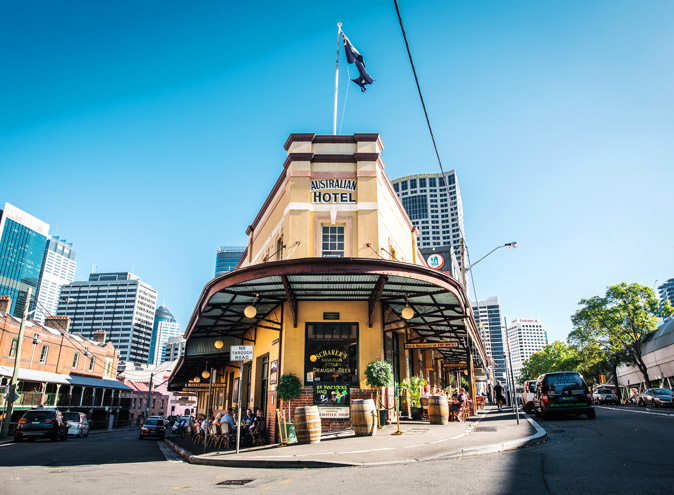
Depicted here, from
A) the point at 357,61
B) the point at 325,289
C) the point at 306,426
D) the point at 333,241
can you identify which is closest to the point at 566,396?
the point at 325,289

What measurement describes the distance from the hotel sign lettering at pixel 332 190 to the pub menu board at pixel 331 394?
6788 mm

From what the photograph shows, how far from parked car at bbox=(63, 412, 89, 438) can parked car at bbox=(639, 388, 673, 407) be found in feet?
125

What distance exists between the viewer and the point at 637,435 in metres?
11.0

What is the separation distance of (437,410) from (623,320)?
41.7 m

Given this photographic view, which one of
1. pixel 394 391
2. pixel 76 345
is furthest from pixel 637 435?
pixel 76 345

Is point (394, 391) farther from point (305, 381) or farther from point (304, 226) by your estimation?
point (304, 226)

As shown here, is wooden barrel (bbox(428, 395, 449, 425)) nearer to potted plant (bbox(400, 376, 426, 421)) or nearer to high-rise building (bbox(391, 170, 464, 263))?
potted plant (bbox(400, 376, 426, 421))

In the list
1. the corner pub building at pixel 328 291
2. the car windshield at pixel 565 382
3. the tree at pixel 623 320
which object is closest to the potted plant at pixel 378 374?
the corner pub building at pixel 328 291

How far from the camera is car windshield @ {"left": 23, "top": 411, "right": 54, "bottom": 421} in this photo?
2350 cm

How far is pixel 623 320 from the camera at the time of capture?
47906 millimetres

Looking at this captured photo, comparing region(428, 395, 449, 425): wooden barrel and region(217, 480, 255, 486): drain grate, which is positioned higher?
region(428, 395, 449, 425): wooden barrel

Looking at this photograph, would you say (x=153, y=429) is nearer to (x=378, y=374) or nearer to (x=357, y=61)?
(x=378, y=374)

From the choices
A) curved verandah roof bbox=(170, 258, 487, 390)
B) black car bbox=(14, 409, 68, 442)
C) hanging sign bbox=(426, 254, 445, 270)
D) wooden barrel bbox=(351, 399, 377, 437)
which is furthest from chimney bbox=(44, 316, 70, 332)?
wooden barrel bbox=(351, 399, 377, 437)

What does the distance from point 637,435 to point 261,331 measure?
41.6ft
